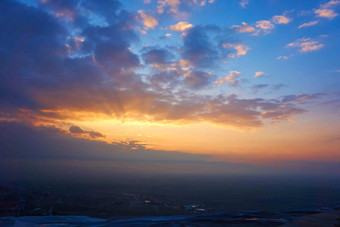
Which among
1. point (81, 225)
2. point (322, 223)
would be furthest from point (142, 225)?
point (322, 223)

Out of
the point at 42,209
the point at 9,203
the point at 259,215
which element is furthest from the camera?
the point at 9,203

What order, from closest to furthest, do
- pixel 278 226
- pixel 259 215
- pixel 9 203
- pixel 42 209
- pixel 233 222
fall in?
pixel 278 226 < pixel 233 222 < pixel 259 215 < pixel 42 209 < pixel 9 203

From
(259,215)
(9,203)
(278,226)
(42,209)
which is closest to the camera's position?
(278,226)

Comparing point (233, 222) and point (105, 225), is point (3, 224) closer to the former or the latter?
point (105, 225)

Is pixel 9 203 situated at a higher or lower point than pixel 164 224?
lower

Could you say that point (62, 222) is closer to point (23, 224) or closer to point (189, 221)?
point (23, 224)

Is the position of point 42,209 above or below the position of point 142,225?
below

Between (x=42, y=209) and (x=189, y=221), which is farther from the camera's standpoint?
(x=42, y=209)

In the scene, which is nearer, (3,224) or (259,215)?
(3,224)

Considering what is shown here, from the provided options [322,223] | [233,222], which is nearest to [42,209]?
[233,222]
